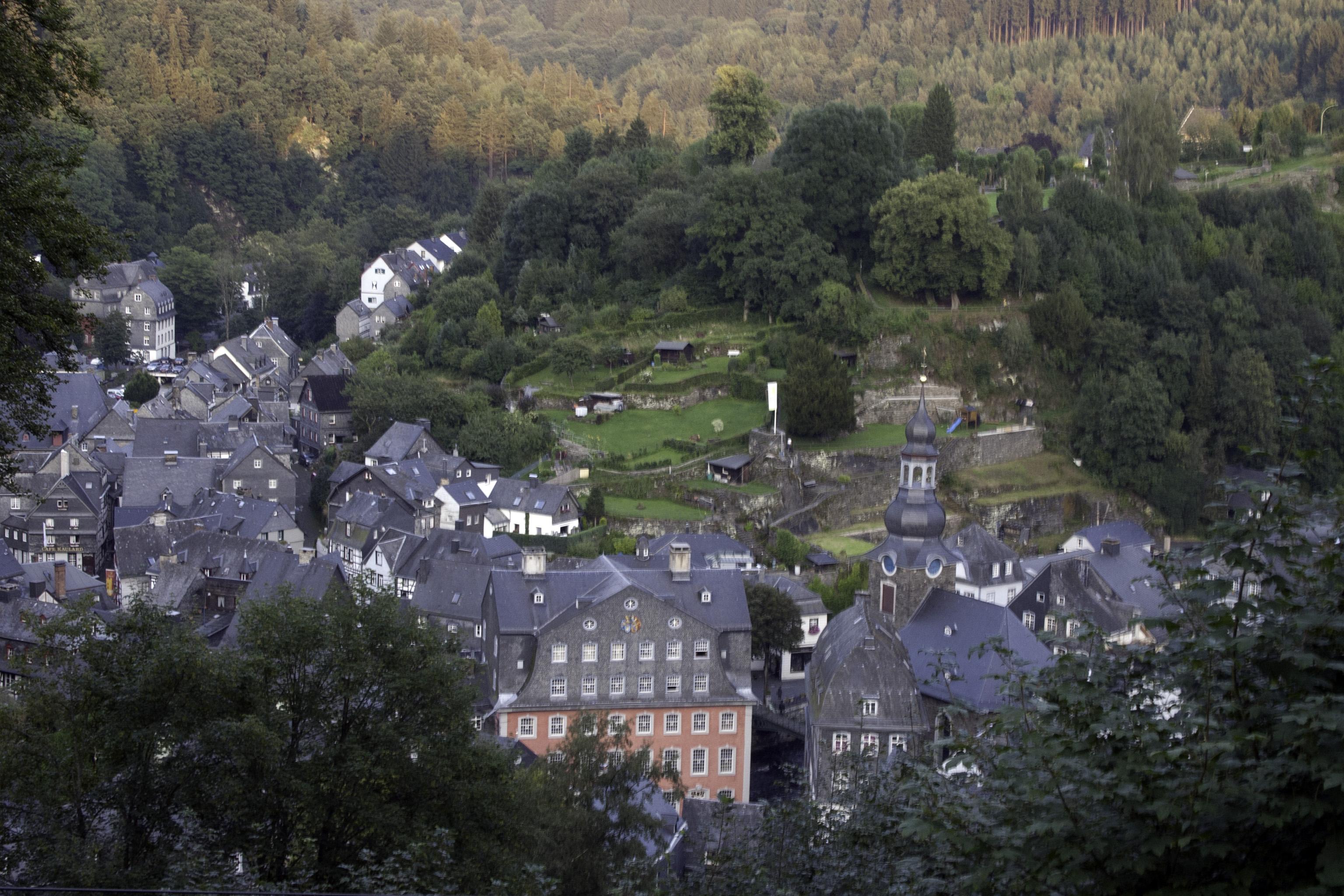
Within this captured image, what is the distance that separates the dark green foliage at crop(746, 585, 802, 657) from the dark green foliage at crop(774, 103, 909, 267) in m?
19.2

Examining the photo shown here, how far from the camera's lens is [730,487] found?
4091 centimetres

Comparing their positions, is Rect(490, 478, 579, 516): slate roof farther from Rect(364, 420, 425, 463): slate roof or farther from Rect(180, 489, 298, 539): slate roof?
Rect(180, 489, 298, 539): slate roof

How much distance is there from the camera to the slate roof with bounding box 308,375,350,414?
54.8m

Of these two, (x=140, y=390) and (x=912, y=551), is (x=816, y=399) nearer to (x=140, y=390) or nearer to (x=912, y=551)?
(x=912, y=551)

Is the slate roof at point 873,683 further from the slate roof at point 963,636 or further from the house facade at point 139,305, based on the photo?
the house facade at point 139,305

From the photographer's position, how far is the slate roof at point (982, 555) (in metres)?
36.2

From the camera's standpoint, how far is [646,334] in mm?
49562

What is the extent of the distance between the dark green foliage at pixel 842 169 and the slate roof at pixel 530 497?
49.2 feet

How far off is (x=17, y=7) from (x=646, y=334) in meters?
37.2

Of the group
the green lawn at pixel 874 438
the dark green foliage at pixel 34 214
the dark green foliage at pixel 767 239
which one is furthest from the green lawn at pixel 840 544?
the dark green foliage at pixel 34 214

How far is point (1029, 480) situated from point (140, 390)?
3887 cm

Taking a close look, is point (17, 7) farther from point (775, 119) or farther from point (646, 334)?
point (775, 119)

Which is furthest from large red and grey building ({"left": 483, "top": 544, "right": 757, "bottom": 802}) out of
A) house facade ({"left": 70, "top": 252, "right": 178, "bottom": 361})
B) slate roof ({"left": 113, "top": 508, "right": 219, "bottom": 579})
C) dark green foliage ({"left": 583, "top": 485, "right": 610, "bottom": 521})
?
house facade ({"left": 70, "top": 252, "right": 178, "bottom": 361})

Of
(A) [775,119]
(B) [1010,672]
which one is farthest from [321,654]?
(A) [775,119]
